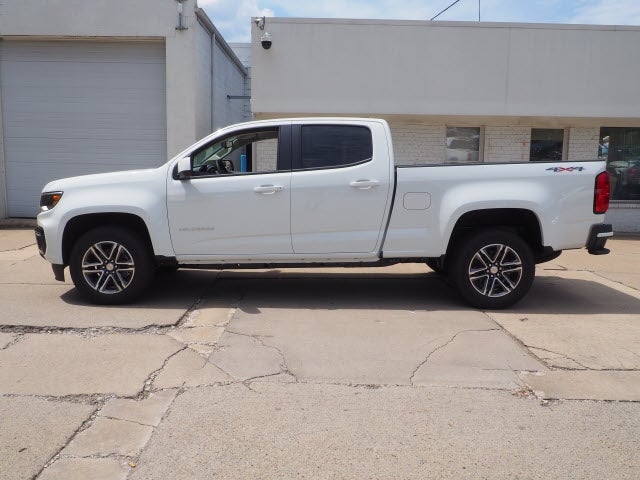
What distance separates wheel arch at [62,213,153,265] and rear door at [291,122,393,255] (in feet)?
5.60

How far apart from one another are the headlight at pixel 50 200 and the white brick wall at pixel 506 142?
911cm

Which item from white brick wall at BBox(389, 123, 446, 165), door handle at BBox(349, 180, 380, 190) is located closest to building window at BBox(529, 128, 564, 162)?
white brick wall at BBox(389, 123, 446, 165)

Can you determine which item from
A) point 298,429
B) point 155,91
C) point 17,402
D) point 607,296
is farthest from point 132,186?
point 155,91

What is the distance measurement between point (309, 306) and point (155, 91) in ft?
25.6

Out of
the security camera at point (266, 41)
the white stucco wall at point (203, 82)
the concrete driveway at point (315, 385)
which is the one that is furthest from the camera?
the white stucco wall at point (203, 82)

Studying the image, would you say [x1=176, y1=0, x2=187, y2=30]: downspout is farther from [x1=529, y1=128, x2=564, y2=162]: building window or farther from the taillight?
the taillight

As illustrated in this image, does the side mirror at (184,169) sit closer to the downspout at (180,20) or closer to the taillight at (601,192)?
the taillight at (601,192)

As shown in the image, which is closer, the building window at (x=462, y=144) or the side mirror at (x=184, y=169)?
the side mirror at (x=184, y=169)

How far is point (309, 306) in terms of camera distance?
663 cm

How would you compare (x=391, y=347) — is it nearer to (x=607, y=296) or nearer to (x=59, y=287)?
(x=607, y=296)

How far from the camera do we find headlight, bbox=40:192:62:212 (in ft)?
21.2

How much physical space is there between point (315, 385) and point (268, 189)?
8.28 feet

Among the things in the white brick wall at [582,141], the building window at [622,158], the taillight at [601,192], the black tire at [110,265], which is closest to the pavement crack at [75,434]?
the black tire at [110,265]

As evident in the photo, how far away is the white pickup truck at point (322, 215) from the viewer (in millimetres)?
6289
